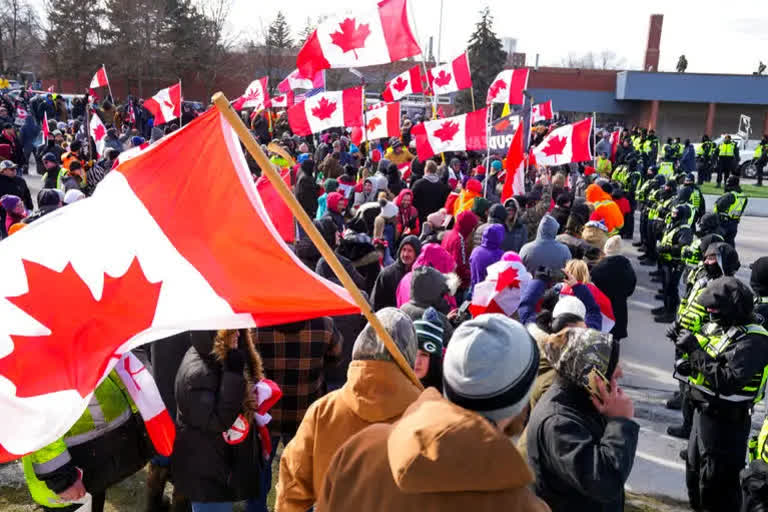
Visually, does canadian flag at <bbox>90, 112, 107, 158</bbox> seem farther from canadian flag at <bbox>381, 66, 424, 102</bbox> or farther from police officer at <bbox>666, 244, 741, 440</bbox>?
police officer at <bbox>666, 244, 741, 440</bbox>

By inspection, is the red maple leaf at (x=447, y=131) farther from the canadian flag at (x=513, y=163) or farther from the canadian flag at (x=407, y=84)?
the canadian flag at (x=407, y=84)

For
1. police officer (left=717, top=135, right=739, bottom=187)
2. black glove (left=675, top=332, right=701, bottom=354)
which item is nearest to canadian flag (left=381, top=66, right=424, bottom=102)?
black glove (left=675, top=332, right=701, bottom=354)

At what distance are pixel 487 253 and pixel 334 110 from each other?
6036 mm

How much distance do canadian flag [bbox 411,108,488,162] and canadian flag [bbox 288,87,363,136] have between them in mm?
1571

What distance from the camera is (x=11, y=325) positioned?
258cm

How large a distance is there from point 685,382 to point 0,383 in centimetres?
427

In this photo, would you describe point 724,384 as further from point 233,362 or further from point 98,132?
point 98,132

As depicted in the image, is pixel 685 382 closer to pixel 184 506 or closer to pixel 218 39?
pixel 184 506

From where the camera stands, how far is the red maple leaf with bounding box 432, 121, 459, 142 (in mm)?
10142

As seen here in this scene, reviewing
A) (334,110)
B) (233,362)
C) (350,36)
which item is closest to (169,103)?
(334,110)

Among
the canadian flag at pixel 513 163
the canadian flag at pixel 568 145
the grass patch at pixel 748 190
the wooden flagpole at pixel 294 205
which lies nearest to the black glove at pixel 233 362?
the wooden flagpole at pixel 294 205

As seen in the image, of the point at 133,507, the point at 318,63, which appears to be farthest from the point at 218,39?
the point at 133,507

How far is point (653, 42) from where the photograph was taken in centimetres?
5881

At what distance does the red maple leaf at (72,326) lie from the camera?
252 cm
